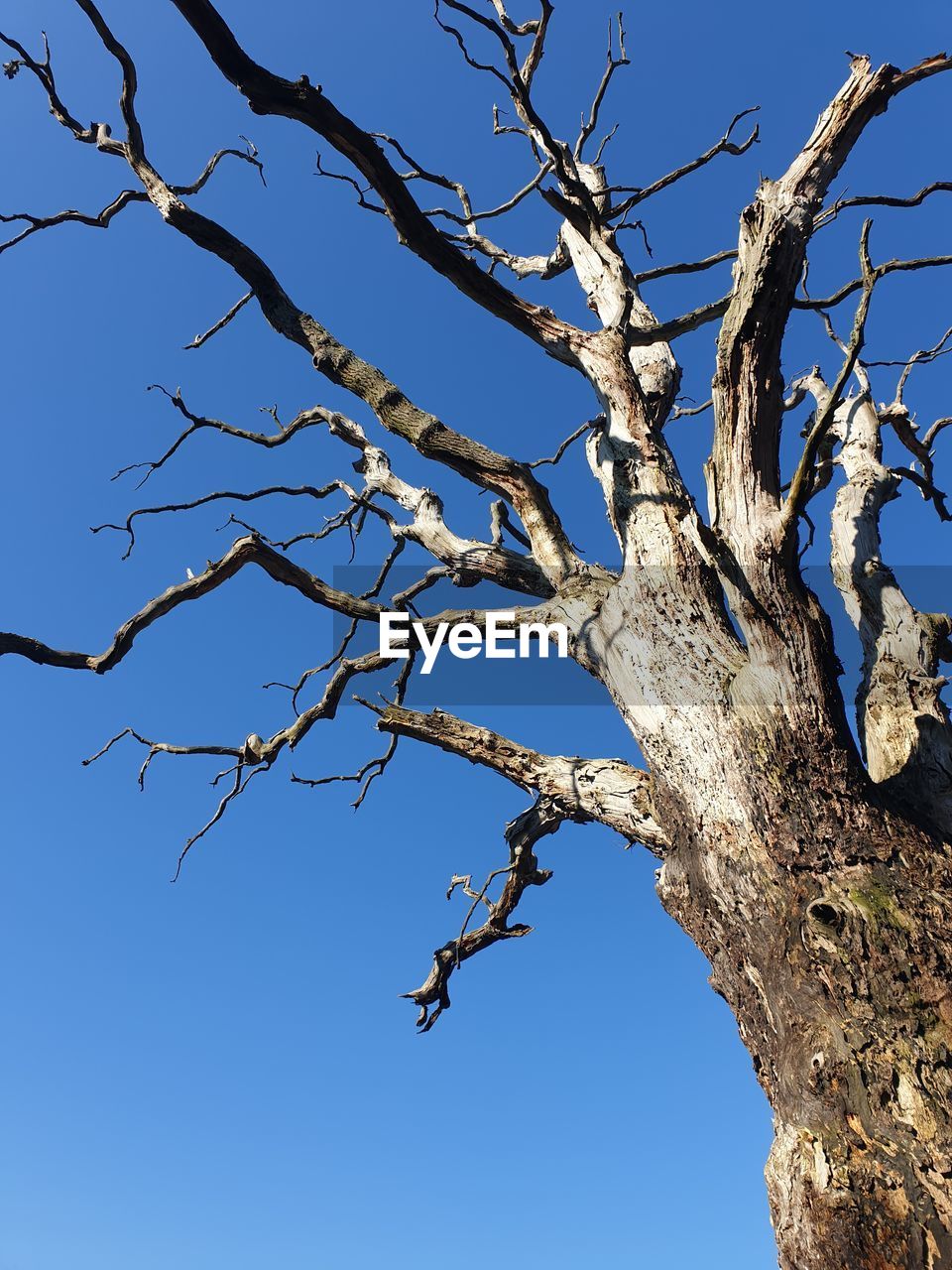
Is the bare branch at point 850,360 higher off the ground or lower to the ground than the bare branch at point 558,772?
higher

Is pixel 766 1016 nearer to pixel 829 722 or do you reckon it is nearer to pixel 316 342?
pixel 829 722

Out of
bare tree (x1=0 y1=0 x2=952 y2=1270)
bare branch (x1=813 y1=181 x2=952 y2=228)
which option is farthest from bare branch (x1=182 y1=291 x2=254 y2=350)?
bare branch (x1=813 y1=181 x2=952 y2=228)

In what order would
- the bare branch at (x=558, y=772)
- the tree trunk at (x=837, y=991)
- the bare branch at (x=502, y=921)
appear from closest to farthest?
the tree trunk at (x=837, y=991), the bare branch at (x=558, y=772), the bare branch at (x=502, y=921)

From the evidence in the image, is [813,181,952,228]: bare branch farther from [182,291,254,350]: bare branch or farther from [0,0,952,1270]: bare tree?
[182,291,254,350]: bare branch

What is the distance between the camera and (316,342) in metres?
4.22

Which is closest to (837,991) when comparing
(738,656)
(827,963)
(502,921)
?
(827,963)

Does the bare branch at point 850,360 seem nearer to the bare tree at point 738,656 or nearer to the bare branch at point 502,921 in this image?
the bare tree at point 738,656

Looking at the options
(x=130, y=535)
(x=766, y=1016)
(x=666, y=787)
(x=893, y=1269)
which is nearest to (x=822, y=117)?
(x=666, y=787)

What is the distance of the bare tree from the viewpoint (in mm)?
2244

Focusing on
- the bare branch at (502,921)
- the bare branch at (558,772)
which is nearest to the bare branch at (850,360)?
the bare branch at (558,772)

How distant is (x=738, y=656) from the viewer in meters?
3.12

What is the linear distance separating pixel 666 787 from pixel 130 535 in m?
3.50

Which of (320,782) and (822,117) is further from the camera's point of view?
(320,782)

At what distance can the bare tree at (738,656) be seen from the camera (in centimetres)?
224
